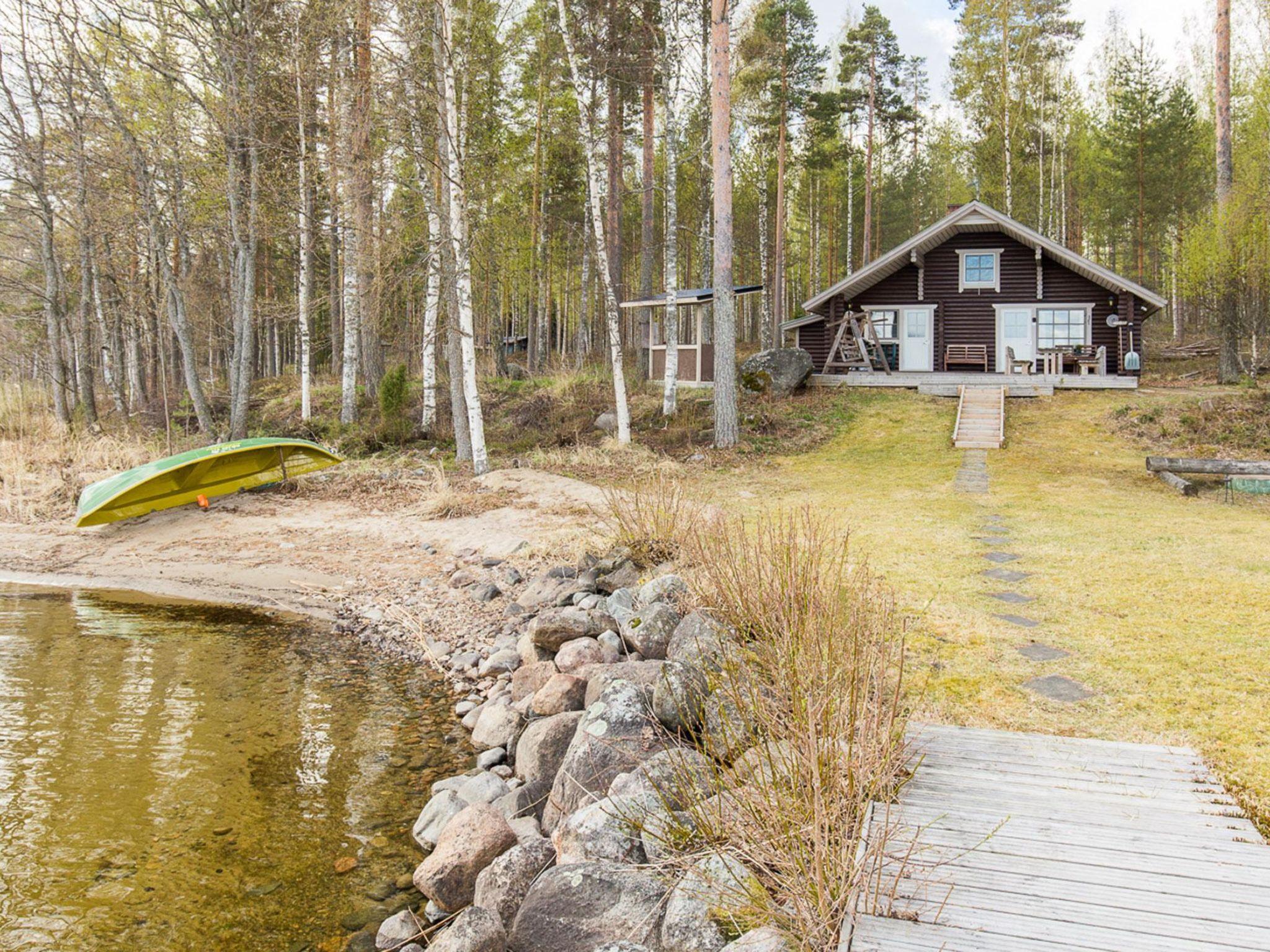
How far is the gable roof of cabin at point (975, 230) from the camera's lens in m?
21.3

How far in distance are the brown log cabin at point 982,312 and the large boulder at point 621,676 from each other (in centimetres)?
1837

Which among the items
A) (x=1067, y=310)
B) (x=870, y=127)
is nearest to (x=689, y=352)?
(x=1067, y=310)

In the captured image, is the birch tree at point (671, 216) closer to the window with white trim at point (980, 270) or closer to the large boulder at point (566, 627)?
the window with white trim at point (980, 270)

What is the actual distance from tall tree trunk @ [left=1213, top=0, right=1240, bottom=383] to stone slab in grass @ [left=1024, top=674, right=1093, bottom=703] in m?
19.9

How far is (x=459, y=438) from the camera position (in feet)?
50.3

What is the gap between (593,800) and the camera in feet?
13.8

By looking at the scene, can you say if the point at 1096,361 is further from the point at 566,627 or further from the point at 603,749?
the point at 603,749

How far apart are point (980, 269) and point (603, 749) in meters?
22.6

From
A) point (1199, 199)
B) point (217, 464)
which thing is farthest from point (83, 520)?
point (1199, 199)

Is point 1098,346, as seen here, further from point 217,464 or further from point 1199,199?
point 217,464

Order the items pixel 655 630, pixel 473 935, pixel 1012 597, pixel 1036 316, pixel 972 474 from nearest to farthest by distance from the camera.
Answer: pixel 473 935 < pixel 655 630 < pixel 1012 597 < pixel 972 474 < pixel 1036 316

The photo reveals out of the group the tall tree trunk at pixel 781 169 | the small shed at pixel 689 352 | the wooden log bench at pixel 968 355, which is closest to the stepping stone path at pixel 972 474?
the small shed at pixel 689 352

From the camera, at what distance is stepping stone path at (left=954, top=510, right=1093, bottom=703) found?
189 inches

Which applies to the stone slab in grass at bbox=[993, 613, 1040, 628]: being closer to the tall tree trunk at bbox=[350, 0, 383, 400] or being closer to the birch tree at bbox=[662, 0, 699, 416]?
the tall tree trunk at bbox=[350, 0, 383, 400]
